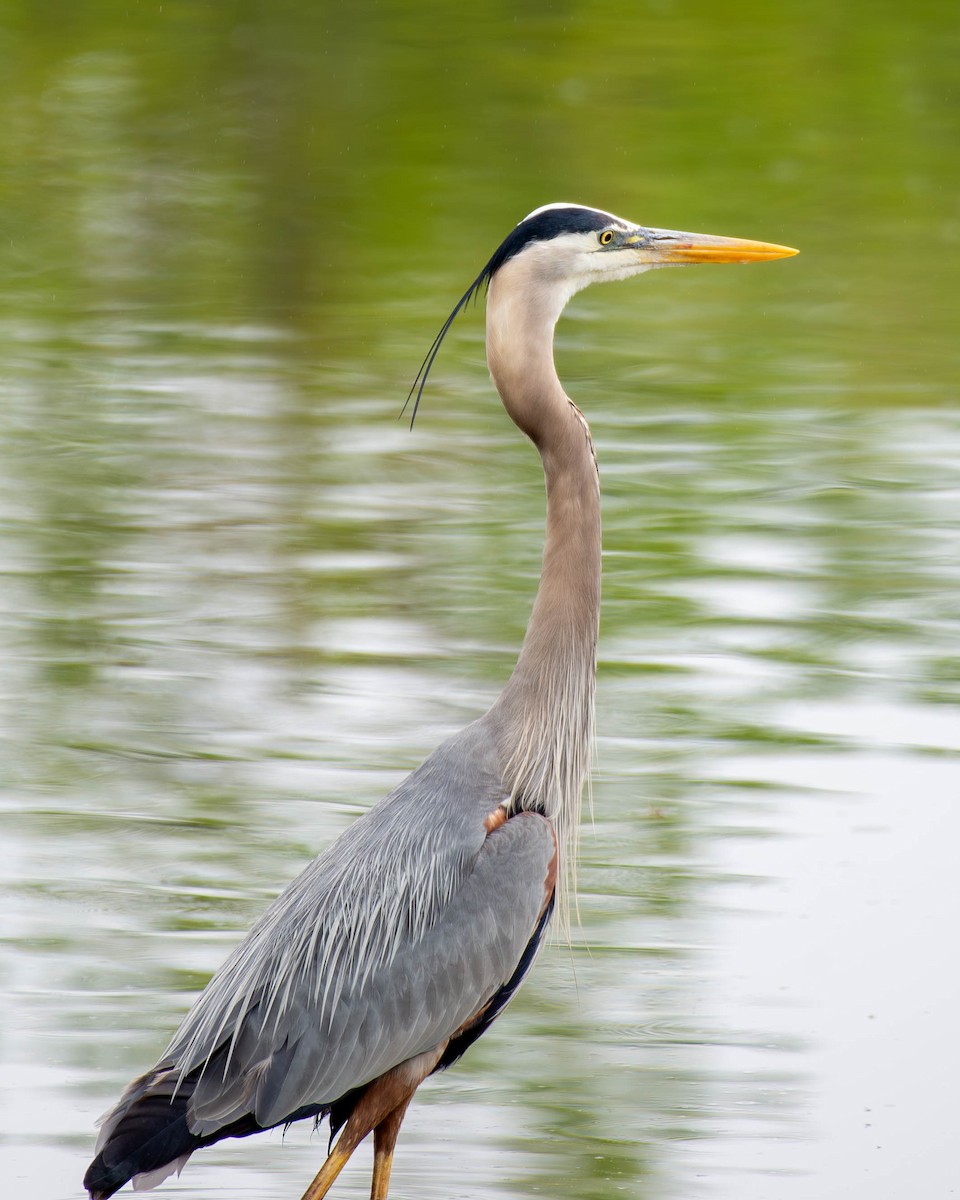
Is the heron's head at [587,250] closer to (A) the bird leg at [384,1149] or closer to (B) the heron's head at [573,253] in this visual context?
(B) the heron's head at [573,253]

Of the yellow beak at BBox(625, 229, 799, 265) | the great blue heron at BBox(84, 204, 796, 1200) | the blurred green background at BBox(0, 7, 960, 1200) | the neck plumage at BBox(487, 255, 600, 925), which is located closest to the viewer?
the great blue heron at BBox(84, 204, 796, 1200)

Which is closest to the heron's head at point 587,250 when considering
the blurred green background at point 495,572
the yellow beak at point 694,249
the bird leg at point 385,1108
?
the yellow beak at point 694,249

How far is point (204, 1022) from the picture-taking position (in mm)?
3914

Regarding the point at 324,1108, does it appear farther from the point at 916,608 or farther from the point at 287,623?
the point at 916,608

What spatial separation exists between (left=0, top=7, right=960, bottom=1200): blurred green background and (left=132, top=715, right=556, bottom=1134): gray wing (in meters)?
0.44

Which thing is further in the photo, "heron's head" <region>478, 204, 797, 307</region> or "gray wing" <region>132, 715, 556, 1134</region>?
"heron's head" <region>478, 204, 797, 307</region>

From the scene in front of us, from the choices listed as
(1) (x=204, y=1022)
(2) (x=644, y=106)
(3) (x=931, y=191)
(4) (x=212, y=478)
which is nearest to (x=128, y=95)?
(2) (x=644, y=106)

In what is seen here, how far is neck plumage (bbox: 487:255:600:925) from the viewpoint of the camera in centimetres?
413

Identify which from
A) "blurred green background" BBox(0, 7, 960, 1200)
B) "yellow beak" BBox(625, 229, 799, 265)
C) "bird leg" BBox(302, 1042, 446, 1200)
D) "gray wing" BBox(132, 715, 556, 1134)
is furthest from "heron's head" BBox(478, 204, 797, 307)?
"blurred green background" BBox(0, 7, 960, 1200)

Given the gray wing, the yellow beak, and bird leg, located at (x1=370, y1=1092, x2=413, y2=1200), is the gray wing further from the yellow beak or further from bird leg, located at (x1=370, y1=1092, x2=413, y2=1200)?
the yellow beak

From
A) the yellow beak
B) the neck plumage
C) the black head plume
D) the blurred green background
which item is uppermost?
the black head plume

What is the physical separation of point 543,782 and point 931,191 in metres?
10.4

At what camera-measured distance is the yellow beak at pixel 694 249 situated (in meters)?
4.36

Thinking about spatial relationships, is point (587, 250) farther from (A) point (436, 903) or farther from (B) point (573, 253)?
(A) point (436, 903)
